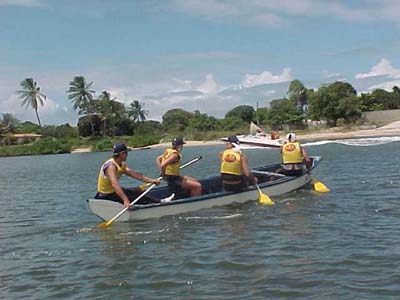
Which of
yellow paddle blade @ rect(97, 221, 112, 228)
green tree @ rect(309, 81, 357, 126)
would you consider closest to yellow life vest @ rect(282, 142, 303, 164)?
yellow paddle blade @ rect(97, 221, 112, 228)

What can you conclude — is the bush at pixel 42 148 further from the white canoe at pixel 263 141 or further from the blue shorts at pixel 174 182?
the blue shorts at pixel 174 182

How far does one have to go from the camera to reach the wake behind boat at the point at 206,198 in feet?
44.6

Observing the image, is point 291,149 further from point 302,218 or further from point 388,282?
point 388,282

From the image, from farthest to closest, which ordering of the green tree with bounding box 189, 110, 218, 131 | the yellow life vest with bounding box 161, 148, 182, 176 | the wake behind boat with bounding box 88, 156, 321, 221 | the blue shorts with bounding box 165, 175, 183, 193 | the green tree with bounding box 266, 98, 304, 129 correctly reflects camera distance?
the green tree with bounding box 189, 110, 218, 131 < the green tree with bounding box 266, 98, 304, 129 < the blue shorts with bounding box 165, 175, 183, 193 < the yellow life vest with bounding box 161, 148, 182, 176 < the wake behind boat with bounding box 88, 156, 321, 221

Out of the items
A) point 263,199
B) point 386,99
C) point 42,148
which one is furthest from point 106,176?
point 386,99

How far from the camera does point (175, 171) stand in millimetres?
15453

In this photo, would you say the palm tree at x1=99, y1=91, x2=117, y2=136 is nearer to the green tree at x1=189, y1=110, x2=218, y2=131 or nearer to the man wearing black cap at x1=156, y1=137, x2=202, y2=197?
the green tree at x1=189, y1=110, x2=218, y2=131

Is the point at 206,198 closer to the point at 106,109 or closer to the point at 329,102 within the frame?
the point at 329,102

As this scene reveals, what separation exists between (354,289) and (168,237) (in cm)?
522

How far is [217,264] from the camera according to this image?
984 centimetres

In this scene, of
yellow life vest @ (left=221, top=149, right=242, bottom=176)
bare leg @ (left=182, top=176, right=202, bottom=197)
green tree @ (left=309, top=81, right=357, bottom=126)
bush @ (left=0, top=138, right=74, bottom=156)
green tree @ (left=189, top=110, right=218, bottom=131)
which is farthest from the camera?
green tree @ (left=189, top=110, right=218, bottom=131)

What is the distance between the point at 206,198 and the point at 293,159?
195 inches

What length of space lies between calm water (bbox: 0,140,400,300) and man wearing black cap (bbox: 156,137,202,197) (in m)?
1.11

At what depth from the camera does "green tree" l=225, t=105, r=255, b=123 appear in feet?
419
